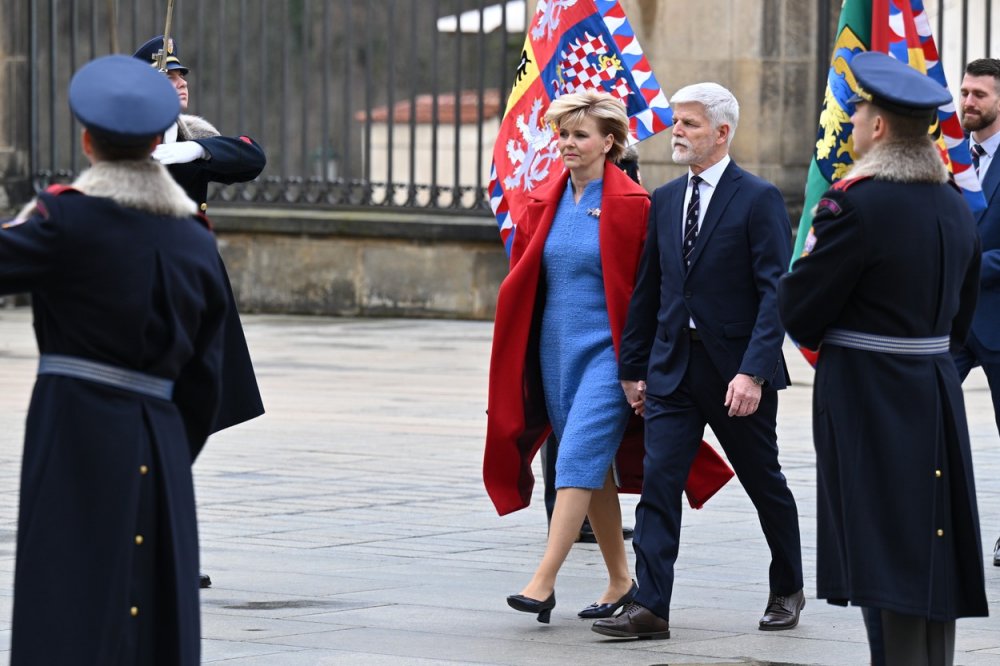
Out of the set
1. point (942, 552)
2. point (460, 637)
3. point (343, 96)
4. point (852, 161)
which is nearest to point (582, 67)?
point (852, 161)

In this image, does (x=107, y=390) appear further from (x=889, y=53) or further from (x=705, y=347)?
(x=889, y=53)

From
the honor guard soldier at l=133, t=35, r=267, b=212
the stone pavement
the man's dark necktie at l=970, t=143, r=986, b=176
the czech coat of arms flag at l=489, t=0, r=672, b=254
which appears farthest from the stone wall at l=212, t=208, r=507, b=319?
the honor guard soldier at l=133, t=35, r=267, b=212

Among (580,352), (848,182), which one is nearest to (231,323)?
(580,352)

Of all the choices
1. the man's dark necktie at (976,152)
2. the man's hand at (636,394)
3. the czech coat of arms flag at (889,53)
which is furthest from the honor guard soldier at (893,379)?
the man's dark necktie at (976,152)

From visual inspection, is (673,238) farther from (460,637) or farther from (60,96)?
(60,96)

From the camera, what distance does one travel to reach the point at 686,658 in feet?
18.1

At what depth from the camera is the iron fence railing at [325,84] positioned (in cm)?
1714

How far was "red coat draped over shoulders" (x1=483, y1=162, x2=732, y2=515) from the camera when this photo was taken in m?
6.14

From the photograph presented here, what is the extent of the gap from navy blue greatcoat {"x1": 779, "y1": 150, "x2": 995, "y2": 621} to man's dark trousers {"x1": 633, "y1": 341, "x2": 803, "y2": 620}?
3.48 ft

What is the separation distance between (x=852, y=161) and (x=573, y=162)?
3.24ft

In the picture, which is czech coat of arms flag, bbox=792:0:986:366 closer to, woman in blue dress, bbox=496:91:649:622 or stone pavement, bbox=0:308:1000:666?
woman in blue dress, bbox=496:91:649:622

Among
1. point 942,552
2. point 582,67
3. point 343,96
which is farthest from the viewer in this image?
point 343,96

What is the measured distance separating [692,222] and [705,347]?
362mm

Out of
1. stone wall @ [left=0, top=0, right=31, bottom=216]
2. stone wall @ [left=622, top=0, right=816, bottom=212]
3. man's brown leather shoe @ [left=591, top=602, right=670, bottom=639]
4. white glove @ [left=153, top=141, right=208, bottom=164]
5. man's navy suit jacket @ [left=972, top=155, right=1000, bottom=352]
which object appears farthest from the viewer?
stone wall @ [left=0, top=0, right=31, bottom=216]
